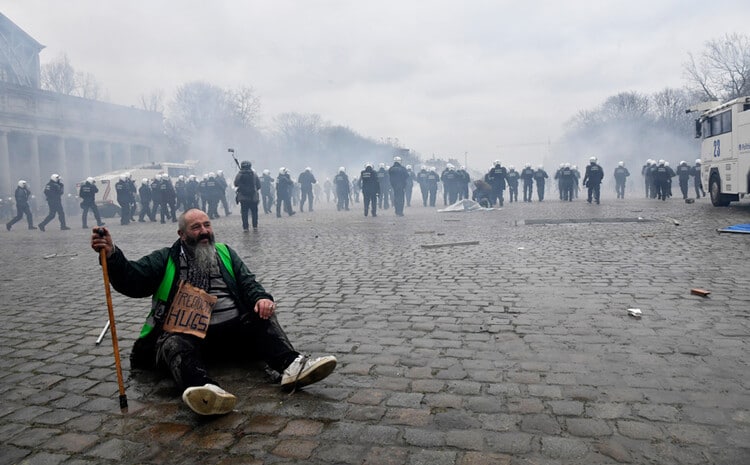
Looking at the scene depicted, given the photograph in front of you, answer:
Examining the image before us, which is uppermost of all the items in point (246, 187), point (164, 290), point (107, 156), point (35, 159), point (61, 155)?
point (107, 156)

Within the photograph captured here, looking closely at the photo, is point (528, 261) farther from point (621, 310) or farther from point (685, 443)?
point (685, 443)

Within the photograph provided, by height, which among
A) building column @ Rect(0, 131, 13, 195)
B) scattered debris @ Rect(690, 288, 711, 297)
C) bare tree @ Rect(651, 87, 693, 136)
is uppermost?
bare tree @ Rect(651, 87, 693, 136)

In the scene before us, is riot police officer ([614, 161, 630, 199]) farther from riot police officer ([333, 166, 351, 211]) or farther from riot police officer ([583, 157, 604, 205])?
riot police officer ([333, 166, 351, 211])

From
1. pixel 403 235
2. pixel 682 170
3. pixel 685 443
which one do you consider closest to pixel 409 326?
pixel 685 443

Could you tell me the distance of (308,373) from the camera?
11.3ft

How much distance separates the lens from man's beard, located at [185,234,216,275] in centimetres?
404

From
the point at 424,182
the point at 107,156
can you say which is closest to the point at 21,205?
the point at 424,182

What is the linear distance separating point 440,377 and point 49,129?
50.4 metres

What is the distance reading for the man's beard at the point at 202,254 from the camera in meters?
4.04

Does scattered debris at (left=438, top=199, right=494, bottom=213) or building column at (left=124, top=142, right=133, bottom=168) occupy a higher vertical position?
building column at (left=124, top=142, right=133, bottom=168)

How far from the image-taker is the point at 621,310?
520 centimetres

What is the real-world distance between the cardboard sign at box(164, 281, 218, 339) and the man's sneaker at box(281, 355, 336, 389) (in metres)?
0.72

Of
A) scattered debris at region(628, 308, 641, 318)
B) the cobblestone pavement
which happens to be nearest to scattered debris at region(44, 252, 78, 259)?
the cobblestone pavement

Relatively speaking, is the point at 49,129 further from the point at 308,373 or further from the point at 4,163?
the point at 308,373
